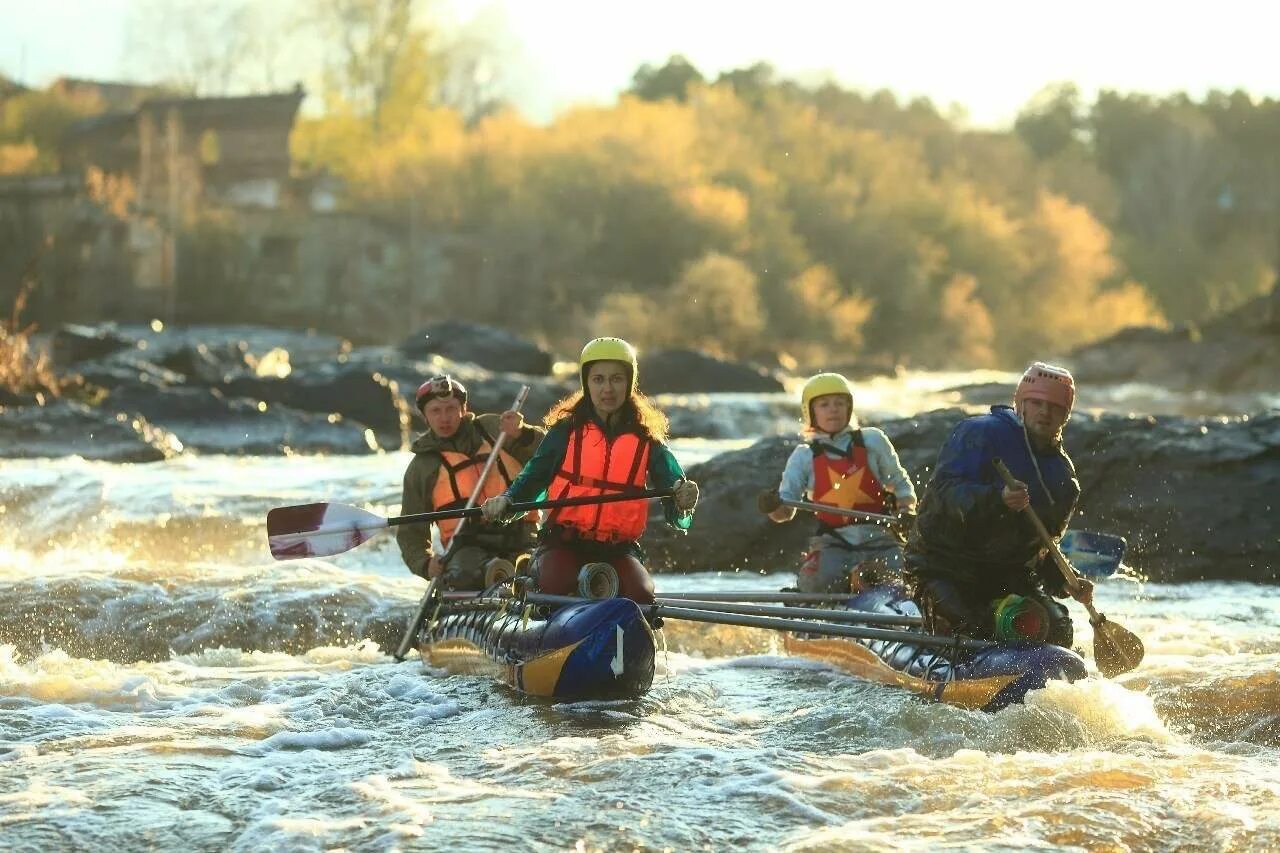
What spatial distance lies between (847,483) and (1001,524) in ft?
6.25

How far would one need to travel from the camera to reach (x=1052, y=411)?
698cm

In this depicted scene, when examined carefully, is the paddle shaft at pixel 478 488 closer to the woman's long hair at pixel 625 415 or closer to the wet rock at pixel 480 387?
the woman's long hair at pixel 625 415

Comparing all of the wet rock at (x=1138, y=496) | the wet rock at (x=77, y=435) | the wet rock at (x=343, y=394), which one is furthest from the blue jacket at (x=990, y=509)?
the wet rock at (x=343, y=394)

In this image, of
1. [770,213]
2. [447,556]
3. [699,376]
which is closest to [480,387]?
[699,376]

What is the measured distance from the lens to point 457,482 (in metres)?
9.02

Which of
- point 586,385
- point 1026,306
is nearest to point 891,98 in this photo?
point 1026,306

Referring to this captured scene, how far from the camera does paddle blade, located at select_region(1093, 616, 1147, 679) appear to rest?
7176mm

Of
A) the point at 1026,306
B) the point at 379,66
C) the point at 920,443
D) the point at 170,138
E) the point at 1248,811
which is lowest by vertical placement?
the point at 1248,811

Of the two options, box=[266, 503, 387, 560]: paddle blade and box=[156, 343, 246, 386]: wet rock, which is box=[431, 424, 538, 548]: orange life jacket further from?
box=[156, 343, 246, 386]: wet rock

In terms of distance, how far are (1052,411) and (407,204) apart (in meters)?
41.3

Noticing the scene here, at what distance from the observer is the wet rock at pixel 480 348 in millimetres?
30766

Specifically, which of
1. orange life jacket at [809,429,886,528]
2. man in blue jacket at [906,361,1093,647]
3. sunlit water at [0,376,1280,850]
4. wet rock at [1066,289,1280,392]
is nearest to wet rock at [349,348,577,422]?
sunlit water at [0,376,1280,850]

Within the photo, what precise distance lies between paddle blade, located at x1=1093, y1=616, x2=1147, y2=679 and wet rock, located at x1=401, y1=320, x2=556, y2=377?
76.3ft

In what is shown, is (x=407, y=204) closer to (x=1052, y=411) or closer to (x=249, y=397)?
(x=249, y=397)
